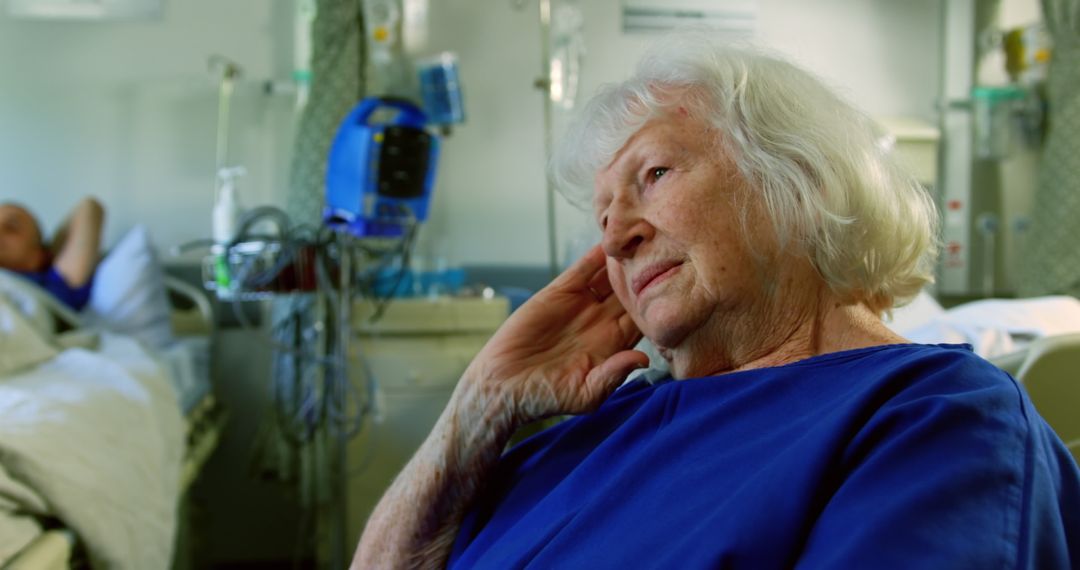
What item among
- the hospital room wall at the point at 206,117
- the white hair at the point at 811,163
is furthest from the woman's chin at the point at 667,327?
the hospital room wall at the point at 206,117

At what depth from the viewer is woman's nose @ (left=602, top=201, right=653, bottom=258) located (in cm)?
93

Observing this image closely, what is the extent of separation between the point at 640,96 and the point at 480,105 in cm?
227

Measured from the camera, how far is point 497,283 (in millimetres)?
3211

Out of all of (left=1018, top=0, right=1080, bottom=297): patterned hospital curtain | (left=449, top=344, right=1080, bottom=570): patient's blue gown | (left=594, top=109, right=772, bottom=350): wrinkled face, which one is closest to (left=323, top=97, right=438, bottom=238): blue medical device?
(left=594, top=109, right=772, bottom=350): wrinkled face

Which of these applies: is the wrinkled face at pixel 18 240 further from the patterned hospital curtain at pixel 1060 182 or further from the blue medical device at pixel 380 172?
the patterned hospital curtain at pixel 1060 182

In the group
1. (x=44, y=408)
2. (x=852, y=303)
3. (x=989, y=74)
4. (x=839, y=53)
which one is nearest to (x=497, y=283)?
(x=839, y=53)

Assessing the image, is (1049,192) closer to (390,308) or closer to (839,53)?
(839,53)

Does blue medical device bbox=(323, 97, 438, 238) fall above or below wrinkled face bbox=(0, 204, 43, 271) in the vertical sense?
above

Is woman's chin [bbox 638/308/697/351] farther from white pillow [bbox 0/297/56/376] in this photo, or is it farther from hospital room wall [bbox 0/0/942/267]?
hospital room wall [bbox 0/0/942/267]

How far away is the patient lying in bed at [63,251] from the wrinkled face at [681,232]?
2.34 m

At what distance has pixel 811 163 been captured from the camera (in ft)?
2.86

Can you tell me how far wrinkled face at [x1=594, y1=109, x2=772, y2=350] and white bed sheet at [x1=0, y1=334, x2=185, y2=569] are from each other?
953 millimetres

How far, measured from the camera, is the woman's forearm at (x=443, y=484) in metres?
1.04

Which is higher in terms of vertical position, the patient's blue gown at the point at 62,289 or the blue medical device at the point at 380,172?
the blue medical device at the point at 380,172
